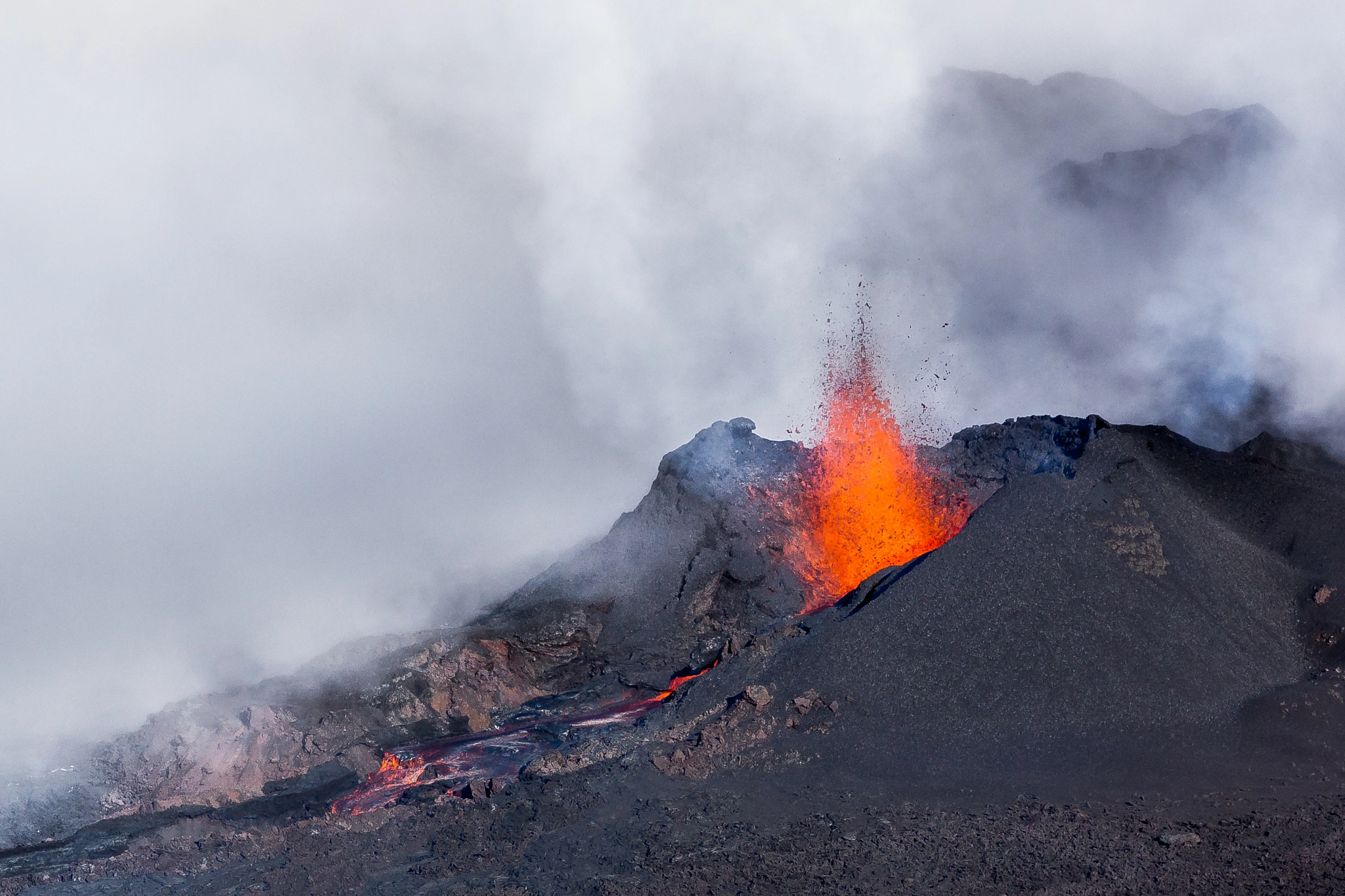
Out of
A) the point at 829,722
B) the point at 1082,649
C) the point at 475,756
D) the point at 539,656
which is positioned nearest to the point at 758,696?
the point at 829,722

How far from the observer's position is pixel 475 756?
17.9 metres

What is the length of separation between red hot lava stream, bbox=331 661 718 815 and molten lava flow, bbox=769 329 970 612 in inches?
162

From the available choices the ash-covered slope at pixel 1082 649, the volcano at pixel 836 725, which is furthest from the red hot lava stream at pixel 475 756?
the ash-covered slope at pixel 1082 649

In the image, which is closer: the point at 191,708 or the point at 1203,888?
the point at 1203,888

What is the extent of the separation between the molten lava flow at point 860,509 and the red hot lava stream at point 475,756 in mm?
4127

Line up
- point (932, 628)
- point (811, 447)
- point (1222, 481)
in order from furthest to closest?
point (811, 447) < point (1222, 481) < point (932, 628)

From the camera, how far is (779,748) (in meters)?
15.3

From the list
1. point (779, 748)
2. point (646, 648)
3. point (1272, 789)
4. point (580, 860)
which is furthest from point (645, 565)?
point (1272, 789)

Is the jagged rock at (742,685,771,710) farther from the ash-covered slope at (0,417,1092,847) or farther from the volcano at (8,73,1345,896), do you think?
the ash-covered slope at (0,417,1092,847)

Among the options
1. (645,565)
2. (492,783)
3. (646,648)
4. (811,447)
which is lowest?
(492,783)

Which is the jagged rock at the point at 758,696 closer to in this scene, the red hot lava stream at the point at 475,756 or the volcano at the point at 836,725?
the volcano at the point at 836,725

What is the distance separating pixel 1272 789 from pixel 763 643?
23.0 ft

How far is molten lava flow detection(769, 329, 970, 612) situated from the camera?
22578mm

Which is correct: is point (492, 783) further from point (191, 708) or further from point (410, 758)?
point (191, 708)
